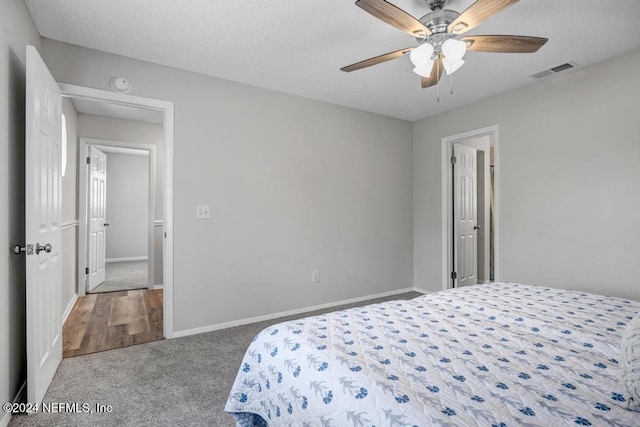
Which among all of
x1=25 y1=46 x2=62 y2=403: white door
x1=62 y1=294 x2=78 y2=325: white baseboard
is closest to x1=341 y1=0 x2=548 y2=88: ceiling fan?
x1=25 y1=46 x2=62 y2=403: white door

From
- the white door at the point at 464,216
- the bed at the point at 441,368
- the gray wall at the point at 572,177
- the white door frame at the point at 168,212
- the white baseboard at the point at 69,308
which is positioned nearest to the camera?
the bed at the point at 441,368

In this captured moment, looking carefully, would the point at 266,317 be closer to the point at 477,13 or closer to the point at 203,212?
the point at 203,212

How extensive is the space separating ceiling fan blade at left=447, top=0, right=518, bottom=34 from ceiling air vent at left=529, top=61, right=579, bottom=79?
1682 mm

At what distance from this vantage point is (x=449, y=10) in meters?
1.86

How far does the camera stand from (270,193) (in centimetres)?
337

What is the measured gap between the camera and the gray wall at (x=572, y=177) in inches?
103

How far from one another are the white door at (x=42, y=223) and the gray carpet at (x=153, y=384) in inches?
5.2

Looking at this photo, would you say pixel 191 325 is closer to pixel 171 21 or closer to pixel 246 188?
pixel 246 188

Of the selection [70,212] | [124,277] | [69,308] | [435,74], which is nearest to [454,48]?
[435,74]

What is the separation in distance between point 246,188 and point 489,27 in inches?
92.8

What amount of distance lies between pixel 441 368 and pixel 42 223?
2.23 meters

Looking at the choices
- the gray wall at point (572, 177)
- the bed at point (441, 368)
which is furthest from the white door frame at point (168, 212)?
the gray wall at point (572, 177)

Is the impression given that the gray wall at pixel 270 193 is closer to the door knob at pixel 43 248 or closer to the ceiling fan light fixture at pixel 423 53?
the door knob at pixel 43 248

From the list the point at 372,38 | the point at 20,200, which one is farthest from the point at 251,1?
the point at 20,200
